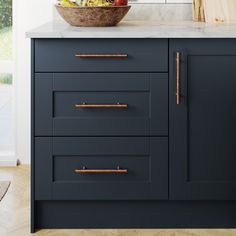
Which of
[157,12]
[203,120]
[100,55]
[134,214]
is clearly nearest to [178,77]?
[203,120]

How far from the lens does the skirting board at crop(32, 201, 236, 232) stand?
270cm

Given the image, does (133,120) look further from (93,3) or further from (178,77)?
(93,3)

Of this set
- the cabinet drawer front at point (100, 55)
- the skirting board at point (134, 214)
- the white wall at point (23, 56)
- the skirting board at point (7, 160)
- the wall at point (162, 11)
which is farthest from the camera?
the skirting board at point (7, 160)

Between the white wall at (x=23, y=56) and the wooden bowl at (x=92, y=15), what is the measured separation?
781mm

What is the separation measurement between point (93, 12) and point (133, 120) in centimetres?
58

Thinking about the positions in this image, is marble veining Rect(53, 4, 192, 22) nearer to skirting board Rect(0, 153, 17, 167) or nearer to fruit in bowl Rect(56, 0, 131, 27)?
fruit in bowl Rect(56, 0, 131, 27)

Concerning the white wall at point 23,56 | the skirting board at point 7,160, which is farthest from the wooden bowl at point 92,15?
the skirting board at point 7,160

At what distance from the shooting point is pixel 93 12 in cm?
275

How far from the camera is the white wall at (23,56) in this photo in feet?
11.7

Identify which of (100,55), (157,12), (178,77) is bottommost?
(178,77)

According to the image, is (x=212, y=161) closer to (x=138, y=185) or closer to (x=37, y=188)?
(x=138, y=185)

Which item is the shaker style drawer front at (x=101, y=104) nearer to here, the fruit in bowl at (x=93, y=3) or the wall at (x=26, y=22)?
the fruit in bowl at (x=93, y=3)

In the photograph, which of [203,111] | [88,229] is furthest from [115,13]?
[88,229]

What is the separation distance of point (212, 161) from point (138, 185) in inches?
14.3
